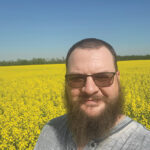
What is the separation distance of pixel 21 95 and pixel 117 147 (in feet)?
26.3

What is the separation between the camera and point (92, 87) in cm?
112

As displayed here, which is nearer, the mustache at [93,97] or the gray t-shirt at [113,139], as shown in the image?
the gray t-shirt at [113,139]

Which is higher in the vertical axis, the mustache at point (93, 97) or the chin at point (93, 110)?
the mustache at point (93, 97)

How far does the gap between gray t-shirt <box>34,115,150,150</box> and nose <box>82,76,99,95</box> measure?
29 centimetres

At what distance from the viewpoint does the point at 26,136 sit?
386cm

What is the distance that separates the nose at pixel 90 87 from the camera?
1090 mm

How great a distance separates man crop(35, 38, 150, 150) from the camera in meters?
1.08

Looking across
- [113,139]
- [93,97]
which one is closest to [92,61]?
[93,97]

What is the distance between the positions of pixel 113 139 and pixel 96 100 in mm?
277

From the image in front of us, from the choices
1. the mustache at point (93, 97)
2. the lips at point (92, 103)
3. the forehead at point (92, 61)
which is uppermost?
the forehead at point (92, 61)

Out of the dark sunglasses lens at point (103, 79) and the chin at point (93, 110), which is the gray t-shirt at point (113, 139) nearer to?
the chin at point (93, 110)

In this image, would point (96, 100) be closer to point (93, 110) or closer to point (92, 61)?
point (93, 110)

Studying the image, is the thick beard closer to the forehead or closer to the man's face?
the man's face

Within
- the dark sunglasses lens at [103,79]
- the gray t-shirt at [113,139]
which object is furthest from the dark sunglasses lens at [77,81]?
the gray t-shirt at [113,139]
